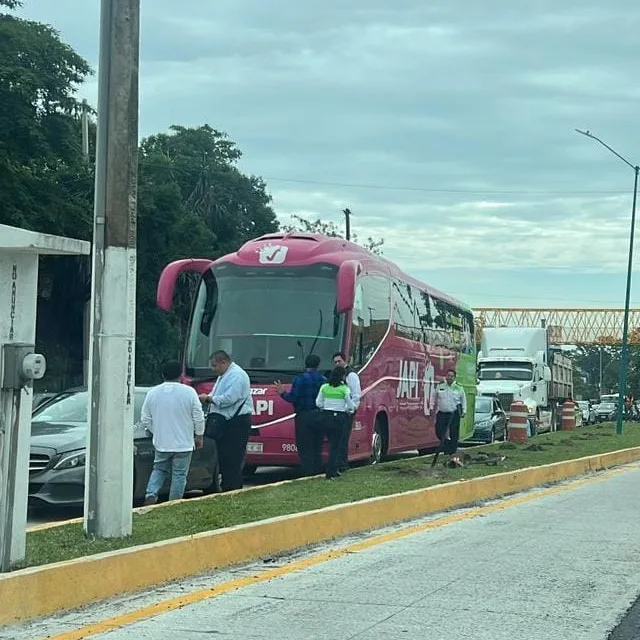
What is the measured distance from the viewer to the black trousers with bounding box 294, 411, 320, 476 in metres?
14.8

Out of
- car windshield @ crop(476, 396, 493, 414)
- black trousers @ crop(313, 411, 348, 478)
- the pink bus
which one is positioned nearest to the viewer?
black trousers @ crop(313, 411, 348, 478)

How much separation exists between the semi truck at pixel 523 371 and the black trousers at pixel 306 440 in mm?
20554

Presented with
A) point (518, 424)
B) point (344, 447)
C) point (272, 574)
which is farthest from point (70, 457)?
point (518, 424)

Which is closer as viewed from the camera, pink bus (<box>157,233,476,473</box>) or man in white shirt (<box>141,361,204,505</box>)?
man in white shirt (<box>141,361,204,505</box>)

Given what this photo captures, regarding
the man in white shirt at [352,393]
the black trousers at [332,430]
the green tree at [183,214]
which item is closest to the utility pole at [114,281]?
the black trousers at [332,430]

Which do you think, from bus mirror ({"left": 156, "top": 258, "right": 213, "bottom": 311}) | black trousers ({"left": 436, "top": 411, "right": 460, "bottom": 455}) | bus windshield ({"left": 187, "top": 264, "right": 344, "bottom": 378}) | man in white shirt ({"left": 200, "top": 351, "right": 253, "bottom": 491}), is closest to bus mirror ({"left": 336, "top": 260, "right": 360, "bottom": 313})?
bus windshield ({"left": 187, "top": 264, "right": 344, "bottom": 378})

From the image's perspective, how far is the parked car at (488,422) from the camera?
97.6 ft

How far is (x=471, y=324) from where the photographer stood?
2928 centimetres

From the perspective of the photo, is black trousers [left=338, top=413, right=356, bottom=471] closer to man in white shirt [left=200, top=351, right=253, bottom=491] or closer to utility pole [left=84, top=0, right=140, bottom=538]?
man in white shirt [left=200, top=351, right=253, bottom=491]

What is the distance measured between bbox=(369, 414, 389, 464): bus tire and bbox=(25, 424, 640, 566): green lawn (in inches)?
24.6

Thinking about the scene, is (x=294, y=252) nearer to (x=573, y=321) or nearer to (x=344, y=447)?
(x=344, y=447)

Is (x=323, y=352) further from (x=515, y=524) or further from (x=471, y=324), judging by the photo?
(x=471, y=324)

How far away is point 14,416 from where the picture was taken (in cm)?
722

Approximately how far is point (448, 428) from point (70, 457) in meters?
10.8
